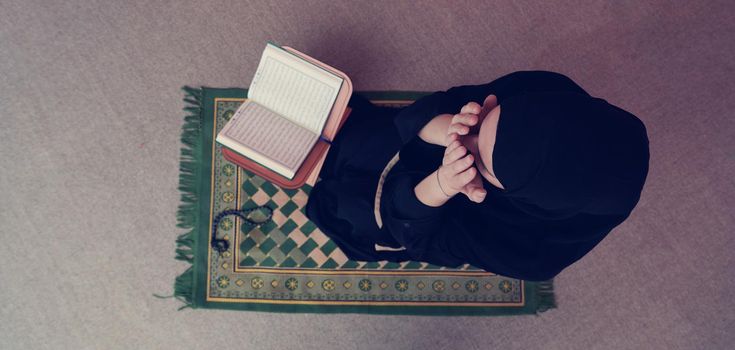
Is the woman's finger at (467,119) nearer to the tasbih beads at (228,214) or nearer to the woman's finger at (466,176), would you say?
the woman's finger at (466,176)

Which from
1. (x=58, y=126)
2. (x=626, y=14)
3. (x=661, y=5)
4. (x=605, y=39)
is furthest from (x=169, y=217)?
(x=661, y=5)

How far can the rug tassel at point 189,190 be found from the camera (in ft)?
4.85

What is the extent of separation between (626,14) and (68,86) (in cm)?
195

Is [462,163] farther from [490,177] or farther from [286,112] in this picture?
[286,112]

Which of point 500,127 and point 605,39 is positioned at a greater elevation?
point 500,127

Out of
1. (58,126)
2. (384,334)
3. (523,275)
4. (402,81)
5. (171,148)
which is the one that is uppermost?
(58,126)

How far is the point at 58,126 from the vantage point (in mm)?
1523

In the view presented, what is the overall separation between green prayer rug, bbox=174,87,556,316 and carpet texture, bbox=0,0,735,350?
2.0 inches

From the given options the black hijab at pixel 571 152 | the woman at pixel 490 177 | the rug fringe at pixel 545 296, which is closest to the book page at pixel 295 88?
the woman at pixel 490 177

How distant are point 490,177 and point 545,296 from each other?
2.98ft

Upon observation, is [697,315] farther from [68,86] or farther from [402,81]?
[68,86]

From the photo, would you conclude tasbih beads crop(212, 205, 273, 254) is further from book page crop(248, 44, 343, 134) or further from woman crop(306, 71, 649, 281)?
book page crop(248, 44, 343, 134)

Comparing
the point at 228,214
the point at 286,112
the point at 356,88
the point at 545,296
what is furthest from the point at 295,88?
the point at 545,296

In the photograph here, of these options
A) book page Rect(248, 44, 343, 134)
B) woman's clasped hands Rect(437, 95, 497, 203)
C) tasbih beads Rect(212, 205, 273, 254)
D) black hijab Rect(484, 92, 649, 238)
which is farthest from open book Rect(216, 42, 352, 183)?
black hijab Rect(484, 92, 649, 238)
